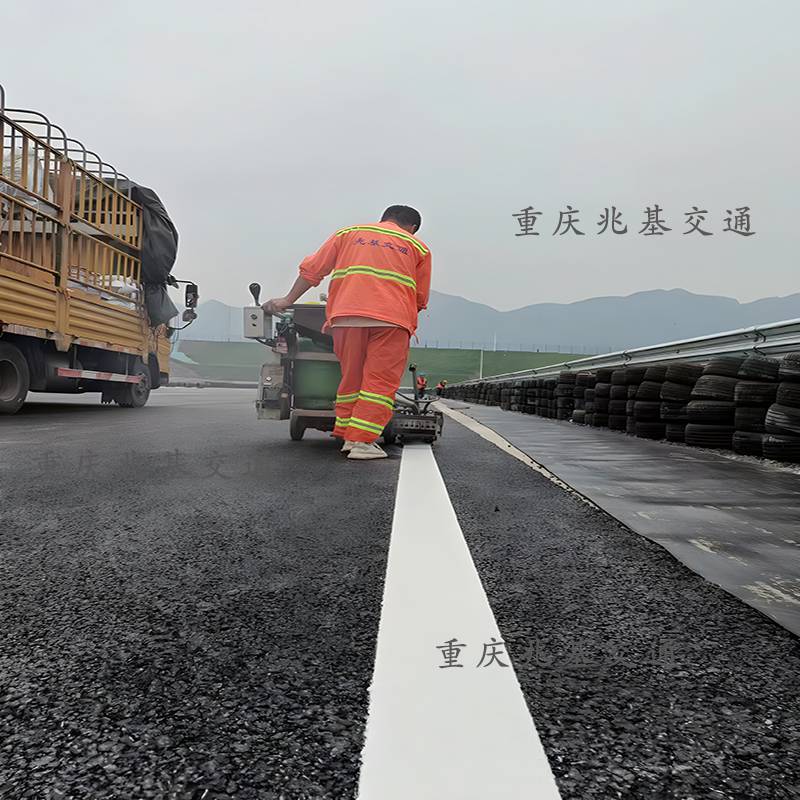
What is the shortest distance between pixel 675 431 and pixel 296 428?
12.3 ft

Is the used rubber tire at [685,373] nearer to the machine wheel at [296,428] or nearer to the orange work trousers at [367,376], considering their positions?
the orange work trousers at [367,376]

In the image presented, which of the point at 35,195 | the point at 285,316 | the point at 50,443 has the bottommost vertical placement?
the point at 50,443

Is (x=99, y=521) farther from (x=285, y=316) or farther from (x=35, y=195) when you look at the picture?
(x=35, y=195)

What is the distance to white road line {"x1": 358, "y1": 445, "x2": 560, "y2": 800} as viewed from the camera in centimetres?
90

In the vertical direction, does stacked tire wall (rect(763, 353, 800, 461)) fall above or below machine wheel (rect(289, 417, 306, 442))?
above

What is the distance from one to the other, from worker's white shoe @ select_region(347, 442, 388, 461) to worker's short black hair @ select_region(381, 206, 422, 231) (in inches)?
76.6

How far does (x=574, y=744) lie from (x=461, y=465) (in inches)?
143

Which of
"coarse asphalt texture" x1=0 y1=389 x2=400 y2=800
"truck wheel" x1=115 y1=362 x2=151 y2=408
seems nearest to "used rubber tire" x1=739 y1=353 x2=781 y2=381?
"coarse asphalt texture" x1=0 y1=389 x2=400 y2=800

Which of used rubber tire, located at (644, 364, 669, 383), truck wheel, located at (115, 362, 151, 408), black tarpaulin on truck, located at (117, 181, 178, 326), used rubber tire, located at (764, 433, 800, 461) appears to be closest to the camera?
used rubber tire, located at (764, 433, 800, 461)

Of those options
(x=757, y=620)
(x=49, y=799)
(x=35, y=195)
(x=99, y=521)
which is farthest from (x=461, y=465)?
(x=35, y=195)

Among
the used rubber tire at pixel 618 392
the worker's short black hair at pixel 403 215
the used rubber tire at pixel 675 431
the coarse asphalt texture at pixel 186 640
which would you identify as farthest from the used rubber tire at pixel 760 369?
the coarse asphalt texture at pixel 186 640

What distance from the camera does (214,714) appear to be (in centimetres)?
107

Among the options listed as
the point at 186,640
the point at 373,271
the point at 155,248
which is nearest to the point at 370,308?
the point at 373,271

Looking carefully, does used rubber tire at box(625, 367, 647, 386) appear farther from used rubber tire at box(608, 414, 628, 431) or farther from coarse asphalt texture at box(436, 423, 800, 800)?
coarse asphalt texture at box(436, 423, 800, 800)
